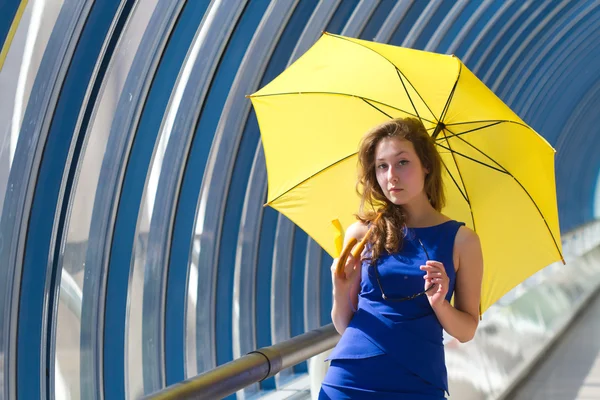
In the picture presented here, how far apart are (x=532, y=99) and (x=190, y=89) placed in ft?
37.0

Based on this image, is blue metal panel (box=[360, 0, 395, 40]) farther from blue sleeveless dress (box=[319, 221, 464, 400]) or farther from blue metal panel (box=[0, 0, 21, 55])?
blue sleeveless dress (box=[319, 221, 464, 400])

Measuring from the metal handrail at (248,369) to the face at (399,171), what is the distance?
0.92m

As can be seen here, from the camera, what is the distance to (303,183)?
4070 millimetres

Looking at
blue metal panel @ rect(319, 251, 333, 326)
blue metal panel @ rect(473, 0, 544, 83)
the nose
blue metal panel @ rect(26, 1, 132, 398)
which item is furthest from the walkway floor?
the nose

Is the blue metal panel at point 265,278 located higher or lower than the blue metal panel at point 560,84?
lower

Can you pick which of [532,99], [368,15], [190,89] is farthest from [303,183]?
[532,99]

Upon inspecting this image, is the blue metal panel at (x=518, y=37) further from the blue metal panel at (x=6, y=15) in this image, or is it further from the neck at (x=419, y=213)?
the blue metal panel at (x=6, y=15)

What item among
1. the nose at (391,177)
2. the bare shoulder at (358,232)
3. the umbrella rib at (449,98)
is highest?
the umbrella rib at (449,98)

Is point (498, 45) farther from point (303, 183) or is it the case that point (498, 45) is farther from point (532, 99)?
point (303, 183)

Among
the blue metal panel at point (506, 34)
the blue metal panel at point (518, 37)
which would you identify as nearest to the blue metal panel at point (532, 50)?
the blue metal panel at point (518, 37)

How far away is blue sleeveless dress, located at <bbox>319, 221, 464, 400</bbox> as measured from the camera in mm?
2982

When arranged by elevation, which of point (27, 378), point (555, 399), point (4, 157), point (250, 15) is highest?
point (250, 15)

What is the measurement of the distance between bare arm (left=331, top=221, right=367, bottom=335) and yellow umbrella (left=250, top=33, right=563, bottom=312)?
466mm

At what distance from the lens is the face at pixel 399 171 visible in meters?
3.17
